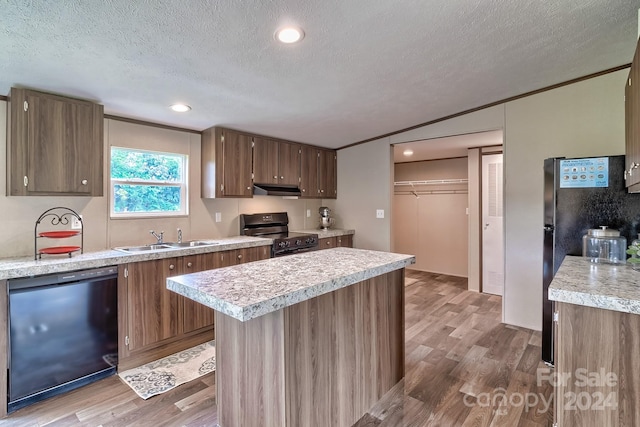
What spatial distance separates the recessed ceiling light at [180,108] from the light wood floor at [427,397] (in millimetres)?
2318

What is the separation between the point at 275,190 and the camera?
4105mm

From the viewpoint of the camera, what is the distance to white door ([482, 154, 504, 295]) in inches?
178

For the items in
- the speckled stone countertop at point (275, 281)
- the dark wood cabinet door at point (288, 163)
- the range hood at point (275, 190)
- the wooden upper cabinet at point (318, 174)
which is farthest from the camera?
the wooden upper cabinet at point (318, 174)

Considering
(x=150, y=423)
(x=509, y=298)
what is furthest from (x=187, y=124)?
(x=509, y=298)

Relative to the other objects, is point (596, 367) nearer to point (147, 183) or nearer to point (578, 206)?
point (578, 206)

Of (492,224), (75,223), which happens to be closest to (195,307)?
(75,223)

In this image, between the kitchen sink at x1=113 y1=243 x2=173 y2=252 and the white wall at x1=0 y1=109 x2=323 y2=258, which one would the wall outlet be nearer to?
the white wall at x1=0 y1=109 x2=323 y2=258

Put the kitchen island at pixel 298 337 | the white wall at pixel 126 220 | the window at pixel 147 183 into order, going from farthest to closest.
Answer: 1. the window at pixel 147 183
2. the white wall at pixel 126 220
3. the kitchen island at pixel 298 337

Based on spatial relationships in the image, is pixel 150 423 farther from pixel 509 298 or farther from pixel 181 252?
pixel 509 298

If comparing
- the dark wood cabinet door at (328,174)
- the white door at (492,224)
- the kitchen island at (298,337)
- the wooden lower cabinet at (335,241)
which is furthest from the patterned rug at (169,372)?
the white door at (492,224)

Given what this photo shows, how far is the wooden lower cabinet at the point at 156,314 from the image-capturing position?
253 centimetres

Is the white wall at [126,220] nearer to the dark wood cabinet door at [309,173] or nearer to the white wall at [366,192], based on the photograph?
the dark wood cabinet door at [309,173]

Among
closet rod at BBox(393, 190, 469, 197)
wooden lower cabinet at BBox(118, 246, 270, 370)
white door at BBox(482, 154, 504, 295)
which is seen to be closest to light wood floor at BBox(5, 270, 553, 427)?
wooden lower cabinet at BBox(118, 246, 270, 370)

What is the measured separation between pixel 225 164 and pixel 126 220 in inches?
45.5
